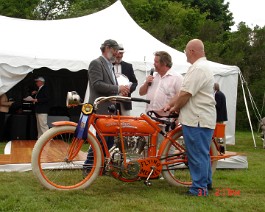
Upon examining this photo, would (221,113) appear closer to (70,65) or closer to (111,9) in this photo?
(70,65)

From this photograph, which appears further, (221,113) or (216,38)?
(216,38)

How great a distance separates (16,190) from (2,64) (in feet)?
17.7

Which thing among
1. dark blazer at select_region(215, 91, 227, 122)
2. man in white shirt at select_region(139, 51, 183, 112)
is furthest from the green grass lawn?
dark blazer at select_region(215, 91, 227, 122)

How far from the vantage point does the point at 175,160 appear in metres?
5.29

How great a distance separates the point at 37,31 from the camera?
11781mm

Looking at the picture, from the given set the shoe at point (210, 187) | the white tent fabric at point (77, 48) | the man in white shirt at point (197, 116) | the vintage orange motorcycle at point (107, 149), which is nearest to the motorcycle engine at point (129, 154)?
the vintage orange motorcycle at point (107, 149)

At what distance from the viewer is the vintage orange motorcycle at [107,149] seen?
489cm

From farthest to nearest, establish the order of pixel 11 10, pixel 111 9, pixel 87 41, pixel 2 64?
pixel 11 10 → pixel 111 9 → pixel 87 41 → pixel 2 64

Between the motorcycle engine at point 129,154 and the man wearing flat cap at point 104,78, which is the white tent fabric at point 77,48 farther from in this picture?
the motorcycle engine at point 129,154

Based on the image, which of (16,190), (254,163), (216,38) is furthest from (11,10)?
(16,190)

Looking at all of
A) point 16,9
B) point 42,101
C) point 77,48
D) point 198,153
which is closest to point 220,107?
point 77,48

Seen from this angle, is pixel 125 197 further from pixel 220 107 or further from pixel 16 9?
pixel 16 9

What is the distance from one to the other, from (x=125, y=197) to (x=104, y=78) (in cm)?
144

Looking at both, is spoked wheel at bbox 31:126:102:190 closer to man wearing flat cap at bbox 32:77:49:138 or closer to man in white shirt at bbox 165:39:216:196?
man in white shirt at bbox 165:39:216:196
